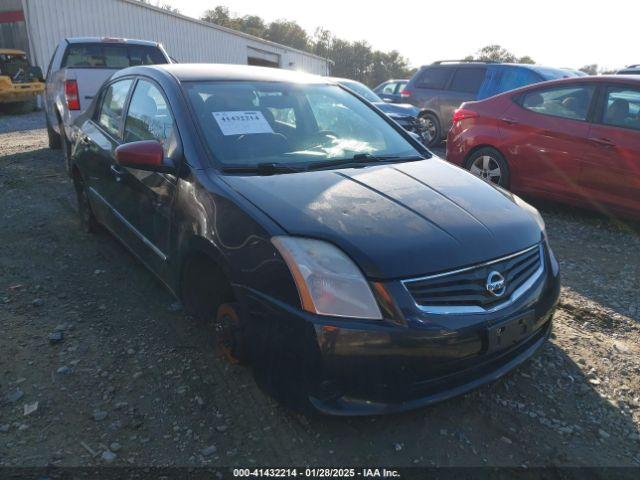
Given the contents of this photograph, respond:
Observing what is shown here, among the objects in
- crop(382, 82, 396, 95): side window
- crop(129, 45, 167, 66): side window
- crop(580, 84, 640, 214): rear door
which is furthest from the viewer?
crop(382, 82, 396, 95): side window

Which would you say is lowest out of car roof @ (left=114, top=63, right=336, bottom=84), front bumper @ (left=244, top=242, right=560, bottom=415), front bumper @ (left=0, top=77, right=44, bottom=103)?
front bumper @ (left=0, top=77, right=44, bottom=103)

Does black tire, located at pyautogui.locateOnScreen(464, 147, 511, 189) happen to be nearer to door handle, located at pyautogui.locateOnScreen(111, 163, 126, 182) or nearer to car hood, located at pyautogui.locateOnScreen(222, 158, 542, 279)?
car hood, located at pyautogui.locateOnScreen(222, 158, 542, 279)

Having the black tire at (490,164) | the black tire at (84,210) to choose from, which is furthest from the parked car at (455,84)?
the black tire at (84,210)

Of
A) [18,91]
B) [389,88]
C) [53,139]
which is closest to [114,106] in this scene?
[53,139]

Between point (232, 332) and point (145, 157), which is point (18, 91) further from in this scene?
point (232, 332)

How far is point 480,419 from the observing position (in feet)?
7.87

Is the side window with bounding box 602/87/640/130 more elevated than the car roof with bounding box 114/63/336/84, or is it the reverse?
the car roof with bounding box 114/63/336/84

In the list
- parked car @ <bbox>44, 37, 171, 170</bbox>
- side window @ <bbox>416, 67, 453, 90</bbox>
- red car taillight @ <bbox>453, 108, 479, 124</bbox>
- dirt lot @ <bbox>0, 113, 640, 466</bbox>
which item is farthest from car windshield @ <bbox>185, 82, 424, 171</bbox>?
side window @ <bbox>416, 67, 453, 90</bbox>

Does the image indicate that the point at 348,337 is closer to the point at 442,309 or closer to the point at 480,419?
the point at 442,309

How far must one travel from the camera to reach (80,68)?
23.3 feet

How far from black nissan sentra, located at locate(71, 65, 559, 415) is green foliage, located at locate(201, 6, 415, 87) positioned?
6121 cm

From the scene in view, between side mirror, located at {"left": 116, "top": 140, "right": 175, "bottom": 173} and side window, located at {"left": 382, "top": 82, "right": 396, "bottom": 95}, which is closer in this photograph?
side mirror, located at {"left": 116, "top": 140, "right": 175, "bottom": 173}

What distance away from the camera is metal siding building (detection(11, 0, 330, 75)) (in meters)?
16.8

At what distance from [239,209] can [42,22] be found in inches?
718
